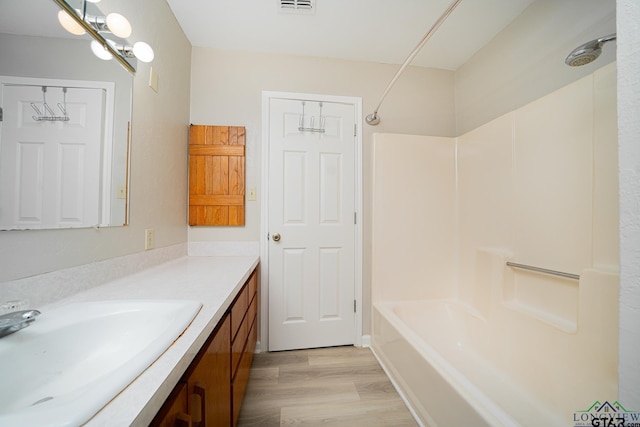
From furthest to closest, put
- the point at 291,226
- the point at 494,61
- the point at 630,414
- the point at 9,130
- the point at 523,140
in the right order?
the point at 291,226 < the point at 494,61 < the point at 523,140 < the point at 9,130 < the point at 630,414

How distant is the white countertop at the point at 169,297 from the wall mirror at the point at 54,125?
31 centimetres

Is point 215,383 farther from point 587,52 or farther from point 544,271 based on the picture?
point 587,52

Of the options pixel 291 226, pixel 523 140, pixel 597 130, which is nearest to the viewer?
pixel 597 130

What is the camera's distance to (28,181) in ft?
2.35

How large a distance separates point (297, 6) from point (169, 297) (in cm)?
185

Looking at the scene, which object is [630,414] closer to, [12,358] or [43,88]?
[12,358]

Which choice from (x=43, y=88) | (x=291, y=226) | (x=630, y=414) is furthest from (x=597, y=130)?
(x=43, y=88)

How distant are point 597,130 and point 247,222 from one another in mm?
2123

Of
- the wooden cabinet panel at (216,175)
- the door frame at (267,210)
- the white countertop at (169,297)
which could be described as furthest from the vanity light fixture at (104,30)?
the white countertop at (169,297)

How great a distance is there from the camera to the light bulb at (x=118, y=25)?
0.99 metres

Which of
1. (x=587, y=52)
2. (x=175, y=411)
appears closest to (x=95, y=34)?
(x=175, y=411)

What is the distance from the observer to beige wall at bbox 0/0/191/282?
0.73 m

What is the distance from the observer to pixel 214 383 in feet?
2.39

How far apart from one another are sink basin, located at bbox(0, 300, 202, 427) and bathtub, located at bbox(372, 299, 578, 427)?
112 centimetres
